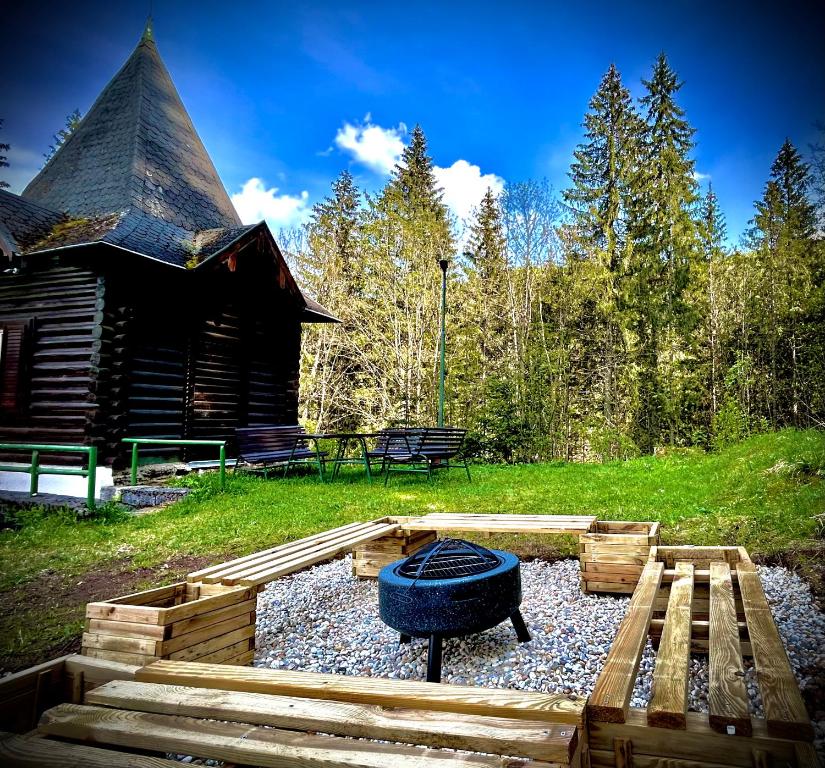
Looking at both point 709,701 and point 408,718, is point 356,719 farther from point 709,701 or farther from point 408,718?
point 709,701

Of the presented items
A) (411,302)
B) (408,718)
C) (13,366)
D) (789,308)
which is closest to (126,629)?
(408,718)

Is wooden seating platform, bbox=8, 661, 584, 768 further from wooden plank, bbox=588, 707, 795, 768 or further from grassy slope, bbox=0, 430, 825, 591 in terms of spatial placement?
grassy slope, bbox=0, 430, 825, 591

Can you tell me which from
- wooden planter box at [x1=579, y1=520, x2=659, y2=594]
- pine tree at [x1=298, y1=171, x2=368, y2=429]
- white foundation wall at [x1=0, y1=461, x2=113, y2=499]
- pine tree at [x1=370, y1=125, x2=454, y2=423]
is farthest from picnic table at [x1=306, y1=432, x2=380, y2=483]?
pine tree at [x1=298, y1=171, x2=368, y2=429]

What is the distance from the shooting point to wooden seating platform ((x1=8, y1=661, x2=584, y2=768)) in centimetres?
138

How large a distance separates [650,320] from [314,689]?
1319cm

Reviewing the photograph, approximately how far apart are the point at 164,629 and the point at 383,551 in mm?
Answer: 2240

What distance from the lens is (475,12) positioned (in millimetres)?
3512

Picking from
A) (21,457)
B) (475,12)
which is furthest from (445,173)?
(475,12)

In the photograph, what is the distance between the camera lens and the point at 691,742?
1381 millimetres

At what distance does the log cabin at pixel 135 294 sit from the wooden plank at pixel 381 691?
23.9ft

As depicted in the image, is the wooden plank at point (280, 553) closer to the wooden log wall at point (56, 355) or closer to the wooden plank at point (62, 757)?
the wooden plank at point (62, 757)

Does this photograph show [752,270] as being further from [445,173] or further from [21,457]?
[21,457]

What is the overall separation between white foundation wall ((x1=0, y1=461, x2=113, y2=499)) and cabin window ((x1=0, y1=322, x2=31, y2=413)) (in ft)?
3.36

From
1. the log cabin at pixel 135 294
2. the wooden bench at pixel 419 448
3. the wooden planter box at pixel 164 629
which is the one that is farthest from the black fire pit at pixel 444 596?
the log cabin at pixel 135 294
